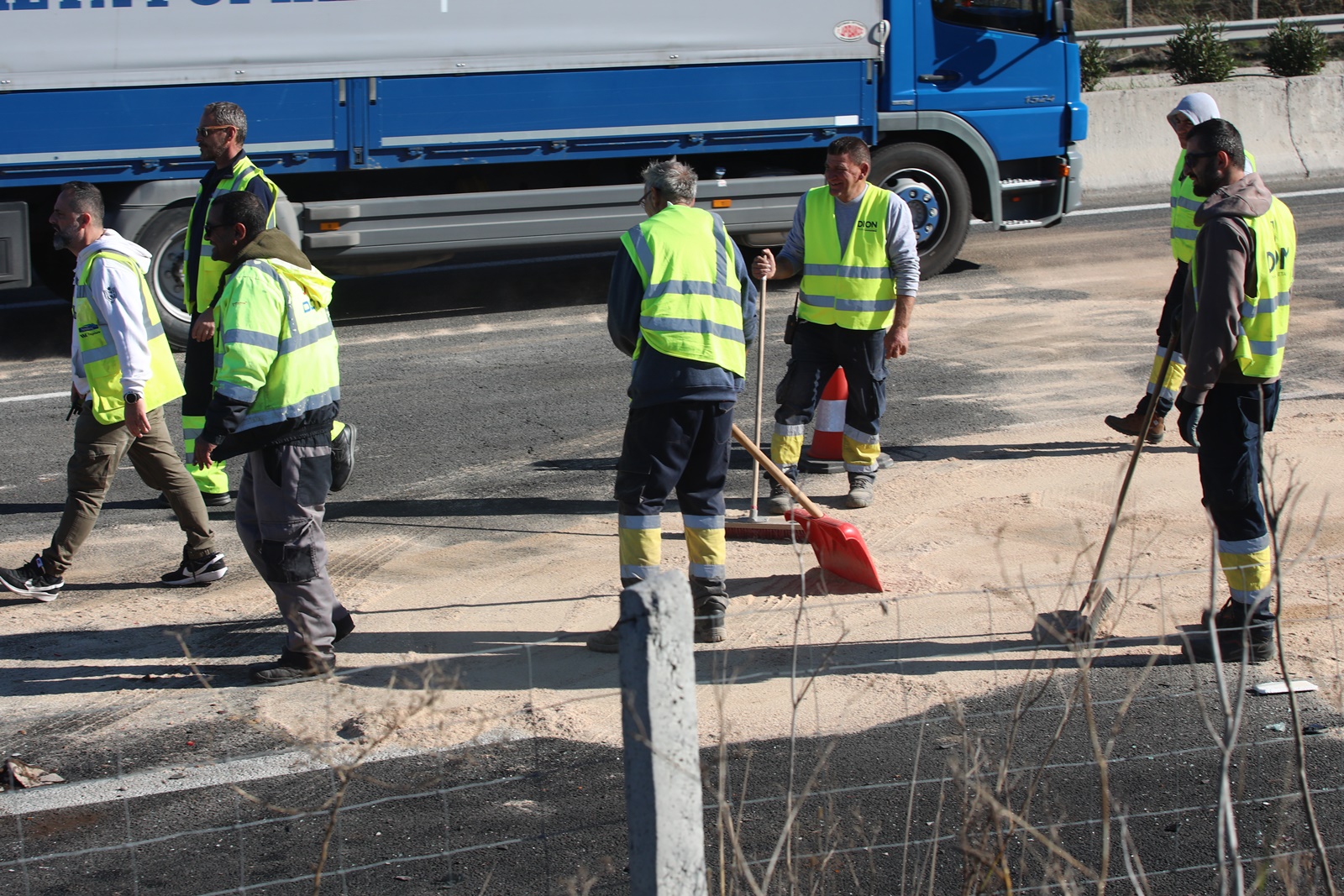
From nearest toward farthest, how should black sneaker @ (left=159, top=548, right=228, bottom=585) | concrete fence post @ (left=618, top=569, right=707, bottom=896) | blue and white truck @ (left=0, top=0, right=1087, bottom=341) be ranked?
concrete fence post @ (left=618, top=569, right=707, bottom=896), black sneaker @ (left=159, top=548, right=228, bottom=585), blue and white truck @ (left=0, top=0, right=1087, bottom=341)

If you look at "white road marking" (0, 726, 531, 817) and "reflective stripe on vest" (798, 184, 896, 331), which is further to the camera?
"reflective stripe on vest" (798, 184, 896, 331)

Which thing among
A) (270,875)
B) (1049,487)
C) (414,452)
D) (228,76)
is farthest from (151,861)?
(228,76)

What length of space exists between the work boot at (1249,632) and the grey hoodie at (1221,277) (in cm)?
79

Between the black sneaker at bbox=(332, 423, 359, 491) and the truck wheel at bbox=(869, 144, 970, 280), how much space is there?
7.21 m

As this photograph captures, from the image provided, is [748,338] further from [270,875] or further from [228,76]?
[228,76]

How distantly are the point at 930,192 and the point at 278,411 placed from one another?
785 cm

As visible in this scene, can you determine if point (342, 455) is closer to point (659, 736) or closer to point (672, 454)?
point (672, 454)

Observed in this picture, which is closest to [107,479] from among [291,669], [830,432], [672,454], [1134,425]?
[291,669]

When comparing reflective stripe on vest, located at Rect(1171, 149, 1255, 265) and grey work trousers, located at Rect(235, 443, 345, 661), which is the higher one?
reflective stripe on vest, located at Rect(1171, 149, 1255, 265)

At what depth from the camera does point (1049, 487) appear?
672 centimetres

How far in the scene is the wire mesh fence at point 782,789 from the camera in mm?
3635

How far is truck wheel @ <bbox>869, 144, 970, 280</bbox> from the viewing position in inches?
446

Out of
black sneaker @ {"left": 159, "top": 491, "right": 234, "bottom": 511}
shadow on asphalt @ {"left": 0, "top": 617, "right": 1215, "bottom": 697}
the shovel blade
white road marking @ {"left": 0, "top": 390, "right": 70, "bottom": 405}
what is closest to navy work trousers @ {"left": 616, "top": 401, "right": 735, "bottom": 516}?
shadow on asphalt @ {"left": 0, "top": 617, "right": 1215, "bottom": 697}

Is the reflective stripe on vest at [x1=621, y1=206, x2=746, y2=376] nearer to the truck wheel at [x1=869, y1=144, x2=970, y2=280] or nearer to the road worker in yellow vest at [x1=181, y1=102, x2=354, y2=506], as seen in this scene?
the road worker in yellow vest at [x1=181, y1=102, x2=354, y2=506]
